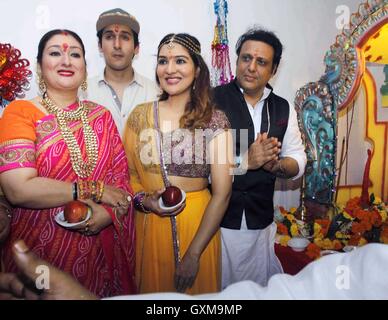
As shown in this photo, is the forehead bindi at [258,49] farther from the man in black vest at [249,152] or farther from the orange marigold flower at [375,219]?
the orange marigold flower at [375,219]

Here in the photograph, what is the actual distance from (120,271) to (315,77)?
1661mm

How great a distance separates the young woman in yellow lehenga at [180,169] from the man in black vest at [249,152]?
17 cm

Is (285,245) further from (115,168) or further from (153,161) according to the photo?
(115,168)

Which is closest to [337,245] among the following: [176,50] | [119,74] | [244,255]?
[244,255]

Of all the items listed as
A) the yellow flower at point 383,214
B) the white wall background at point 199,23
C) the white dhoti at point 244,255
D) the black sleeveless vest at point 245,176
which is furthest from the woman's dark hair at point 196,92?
the yellow flower at point 383,214

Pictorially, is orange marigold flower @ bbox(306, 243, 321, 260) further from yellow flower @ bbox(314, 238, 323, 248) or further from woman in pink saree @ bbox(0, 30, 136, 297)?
woman in pink saree @ bbox(0, 30, 136, 297)

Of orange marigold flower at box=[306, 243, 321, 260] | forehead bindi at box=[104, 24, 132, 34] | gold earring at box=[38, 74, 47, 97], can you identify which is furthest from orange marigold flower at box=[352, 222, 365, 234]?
gold earring at box=[38, 74, 47, 97]

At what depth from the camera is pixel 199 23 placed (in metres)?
1.99

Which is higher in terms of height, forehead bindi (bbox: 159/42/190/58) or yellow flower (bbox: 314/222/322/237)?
forehead bindi (bbox: 159/42/190/58)

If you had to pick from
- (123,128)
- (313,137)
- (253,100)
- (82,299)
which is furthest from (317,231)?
(82,299)

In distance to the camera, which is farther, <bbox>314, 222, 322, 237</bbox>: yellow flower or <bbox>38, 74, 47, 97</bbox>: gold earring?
<bbox>314, 222, 322, 237</bbox>: yellow flower

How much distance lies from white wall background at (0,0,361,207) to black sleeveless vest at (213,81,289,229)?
0.84ft

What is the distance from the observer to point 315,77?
2373 mm

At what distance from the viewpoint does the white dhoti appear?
6.40 ft
